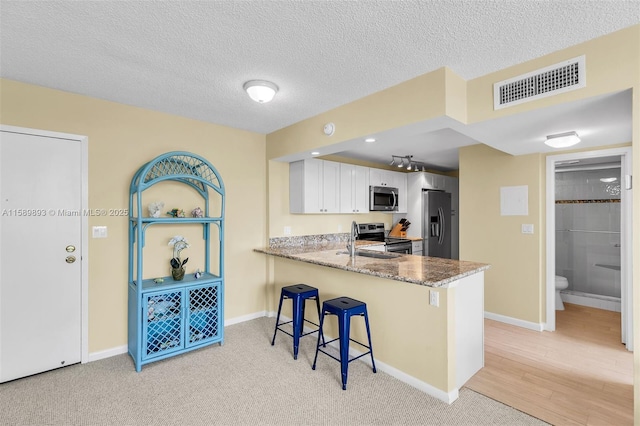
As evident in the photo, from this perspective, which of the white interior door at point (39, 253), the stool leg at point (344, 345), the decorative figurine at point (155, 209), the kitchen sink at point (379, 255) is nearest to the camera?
the stool leg at point (344, 345)

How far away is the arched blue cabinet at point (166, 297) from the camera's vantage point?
9.24ft

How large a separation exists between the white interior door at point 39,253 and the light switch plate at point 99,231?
113 mm

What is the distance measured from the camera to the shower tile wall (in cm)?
476

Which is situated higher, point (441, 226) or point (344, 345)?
point (441, 226)

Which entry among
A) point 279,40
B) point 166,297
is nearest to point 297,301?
point 166,297

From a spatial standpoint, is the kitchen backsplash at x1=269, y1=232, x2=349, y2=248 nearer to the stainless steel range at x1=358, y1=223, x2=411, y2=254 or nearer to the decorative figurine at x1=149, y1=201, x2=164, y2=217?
the stainless steel range at x1=358, y1=223, x2=411, y2=254

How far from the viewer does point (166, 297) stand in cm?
297

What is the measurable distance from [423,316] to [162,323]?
231cm

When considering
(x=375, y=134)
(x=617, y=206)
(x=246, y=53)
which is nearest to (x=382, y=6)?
(x=246, y=53)

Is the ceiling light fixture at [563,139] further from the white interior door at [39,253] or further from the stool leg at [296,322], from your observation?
the white interior door at [39,253]

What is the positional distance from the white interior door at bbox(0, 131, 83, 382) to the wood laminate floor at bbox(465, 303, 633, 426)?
3.50 m

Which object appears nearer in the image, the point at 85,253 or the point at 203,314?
the point at 85,253

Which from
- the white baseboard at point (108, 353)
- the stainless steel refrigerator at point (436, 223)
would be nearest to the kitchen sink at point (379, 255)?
the stainless steel refrigerator at point (436, 223)

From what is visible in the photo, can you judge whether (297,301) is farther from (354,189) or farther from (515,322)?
(515,322)
